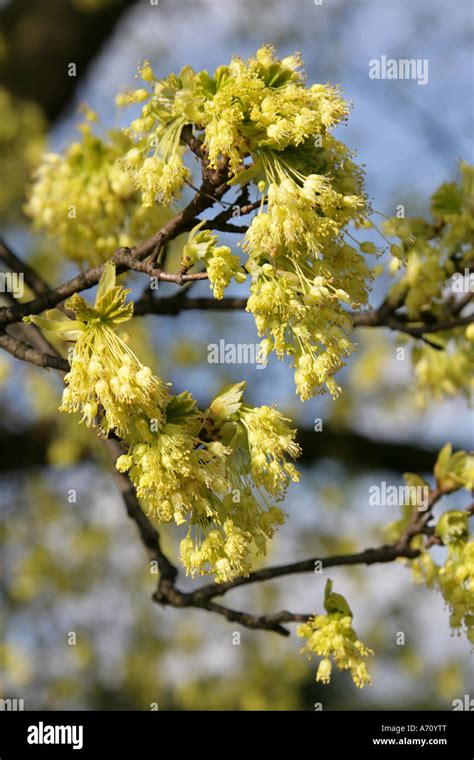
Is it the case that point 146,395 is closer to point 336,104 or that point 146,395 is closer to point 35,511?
point 336,104

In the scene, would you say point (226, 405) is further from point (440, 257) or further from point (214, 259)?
point (440, 257)

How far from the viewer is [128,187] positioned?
3055 mm

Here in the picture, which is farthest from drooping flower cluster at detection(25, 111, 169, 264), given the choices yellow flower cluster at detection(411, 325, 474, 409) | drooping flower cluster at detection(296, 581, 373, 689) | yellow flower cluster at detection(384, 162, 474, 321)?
drooping flower cluster at detection(296, 581, 373, 689)

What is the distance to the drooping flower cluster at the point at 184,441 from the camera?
1700mm

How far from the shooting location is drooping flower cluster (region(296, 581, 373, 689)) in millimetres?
2127

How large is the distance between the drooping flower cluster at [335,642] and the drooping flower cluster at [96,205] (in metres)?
1.42

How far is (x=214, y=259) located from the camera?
1.73m

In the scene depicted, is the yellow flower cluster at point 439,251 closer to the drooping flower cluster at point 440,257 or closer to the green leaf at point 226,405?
the drooping flower cluster at point 440,257

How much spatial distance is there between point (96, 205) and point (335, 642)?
1.63m

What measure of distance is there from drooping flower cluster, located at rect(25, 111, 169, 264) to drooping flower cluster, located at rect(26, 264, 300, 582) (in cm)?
133

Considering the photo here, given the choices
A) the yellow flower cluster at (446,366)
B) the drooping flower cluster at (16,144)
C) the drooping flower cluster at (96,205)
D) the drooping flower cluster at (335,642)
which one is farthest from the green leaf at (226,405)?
the drooping flower cluster at (16,144)

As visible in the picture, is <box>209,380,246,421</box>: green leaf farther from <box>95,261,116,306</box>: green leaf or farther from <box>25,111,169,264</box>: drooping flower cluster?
<box>25,111,169,264</box>: drooping flower cluster

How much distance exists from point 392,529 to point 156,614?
4.67m

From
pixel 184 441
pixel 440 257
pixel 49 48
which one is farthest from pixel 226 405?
pixel 49 48
